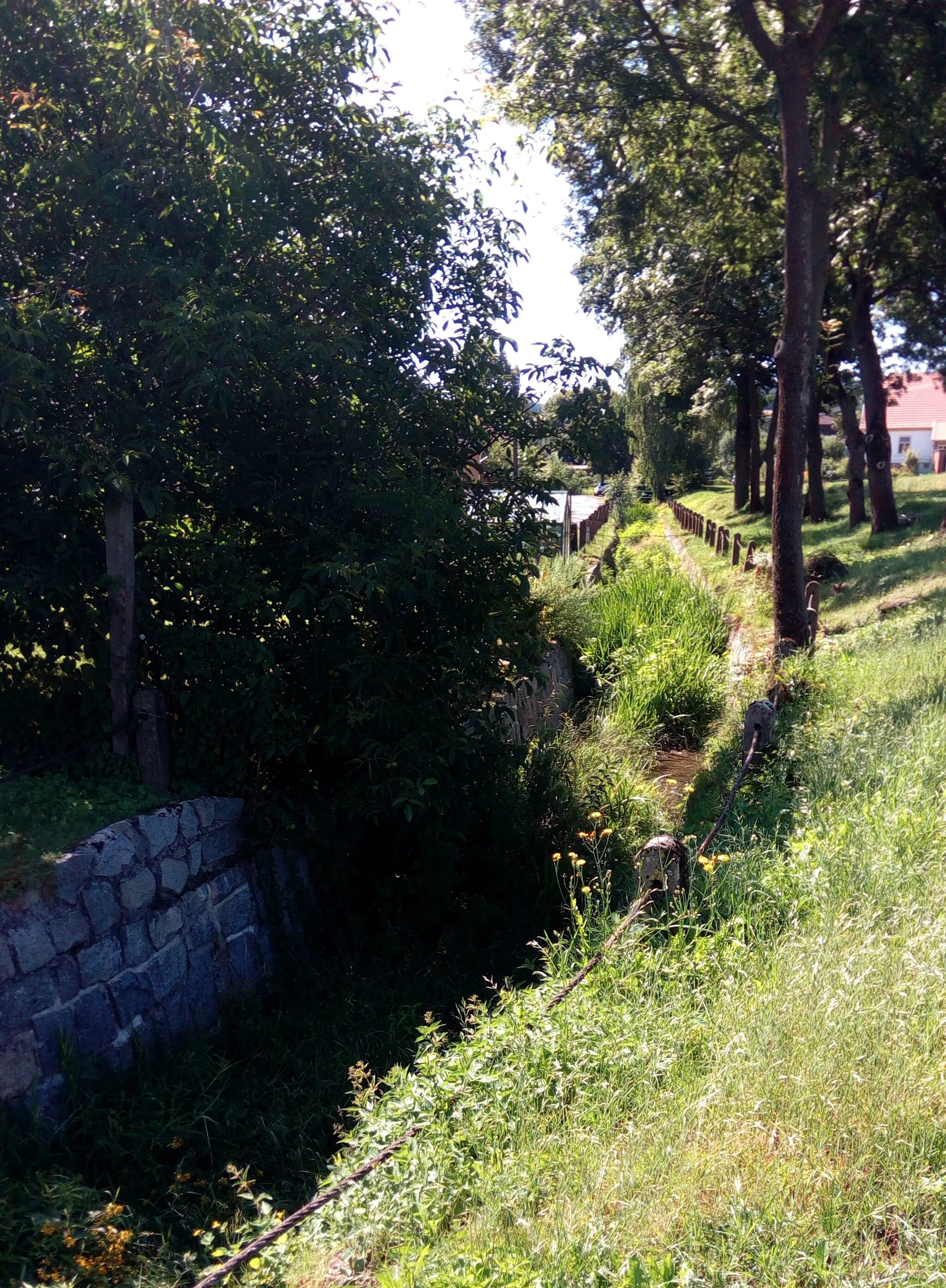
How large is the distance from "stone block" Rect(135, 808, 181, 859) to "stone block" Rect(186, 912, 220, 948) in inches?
16.7

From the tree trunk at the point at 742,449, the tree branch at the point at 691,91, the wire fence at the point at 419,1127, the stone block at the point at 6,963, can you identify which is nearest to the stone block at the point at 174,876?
the stone block at the point at 6,963

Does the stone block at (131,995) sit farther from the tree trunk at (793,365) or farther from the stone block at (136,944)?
the tree trunk at (793,365)

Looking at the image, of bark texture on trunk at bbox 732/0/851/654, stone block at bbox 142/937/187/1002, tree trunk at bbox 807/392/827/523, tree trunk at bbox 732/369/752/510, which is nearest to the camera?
stone block at bbox 142/937/187/1002

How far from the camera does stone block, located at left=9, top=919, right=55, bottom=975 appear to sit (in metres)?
4.12

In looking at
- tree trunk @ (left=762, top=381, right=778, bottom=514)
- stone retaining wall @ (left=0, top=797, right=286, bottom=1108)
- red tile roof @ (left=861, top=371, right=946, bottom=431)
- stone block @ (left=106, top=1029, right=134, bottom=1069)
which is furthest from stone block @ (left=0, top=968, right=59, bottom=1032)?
red tile roof @ (left=861, top=371, right=946, bottom=431)

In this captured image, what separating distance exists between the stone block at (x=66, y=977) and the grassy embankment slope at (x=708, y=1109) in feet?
4.20

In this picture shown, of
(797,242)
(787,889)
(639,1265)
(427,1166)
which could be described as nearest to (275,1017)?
(427,1166)

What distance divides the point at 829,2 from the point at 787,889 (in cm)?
1010

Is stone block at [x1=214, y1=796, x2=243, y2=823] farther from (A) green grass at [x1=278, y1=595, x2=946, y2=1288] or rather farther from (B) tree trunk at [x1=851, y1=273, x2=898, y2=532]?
(B) tree trunk at [x1=851, y1=273, x2=898, y2=532]

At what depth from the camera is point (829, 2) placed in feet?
35.9

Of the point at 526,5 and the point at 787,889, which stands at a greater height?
the point at 526,5

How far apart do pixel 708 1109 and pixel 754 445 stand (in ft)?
99.8

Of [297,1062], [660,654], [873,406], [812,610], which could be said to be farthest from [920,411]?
[297,1062]

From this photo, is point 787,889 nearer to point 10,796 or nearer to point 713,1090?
point 713,1090
